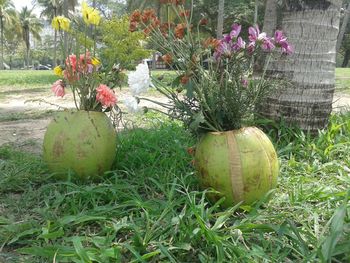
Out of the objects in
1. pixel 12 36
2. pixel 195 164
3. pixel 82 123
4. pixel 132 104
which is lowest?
pixel 195 164

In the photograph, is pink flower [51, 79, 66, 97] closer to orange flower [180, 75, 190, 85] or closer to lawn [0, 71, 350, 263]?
lawn [0, 71, 350, 263]

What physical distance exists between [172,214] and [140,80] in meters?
0.70

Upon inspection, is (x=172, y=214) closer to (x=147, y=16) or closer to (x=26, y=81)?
(x=147, y=16)

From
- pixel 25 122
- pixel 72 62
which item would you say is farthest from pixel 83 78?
pixel 25 122

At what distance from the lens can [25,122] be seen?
499 cm

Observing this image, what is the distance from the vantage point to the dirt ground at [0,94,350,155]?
3668 millimetres

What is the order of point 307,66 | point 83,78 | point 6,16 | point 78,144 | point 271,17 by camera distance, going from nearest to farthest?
point 78,144 < point 83,78 < point 307,66 < point 271,17 < point 6,16

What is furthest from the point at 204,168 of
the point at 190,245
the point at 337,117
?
the point at 337,117

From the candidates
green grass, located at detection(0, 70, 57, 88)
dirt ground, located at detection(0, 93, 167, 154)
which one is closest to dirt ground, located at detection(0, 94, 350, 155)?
dirt ground, located at detection(0, 93, 167, 154)

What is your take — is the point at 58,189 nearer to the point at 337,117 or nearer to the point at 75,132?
the point at 75,132

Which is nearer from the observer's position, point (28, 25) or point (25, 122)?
point (25, 122)

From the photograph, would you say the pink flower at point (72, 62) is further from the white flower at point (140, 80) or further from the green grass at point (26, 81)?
the green grass at point (26, 81)

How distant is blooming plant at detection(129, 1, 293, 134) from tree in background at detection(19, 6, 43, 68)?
61408 mm

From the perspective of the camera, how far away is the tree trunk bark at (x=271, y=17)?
304 cm
